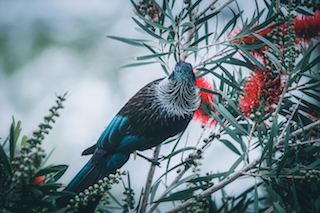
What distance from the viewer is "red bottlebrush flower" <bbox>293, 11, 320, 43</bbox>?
0.72 meters

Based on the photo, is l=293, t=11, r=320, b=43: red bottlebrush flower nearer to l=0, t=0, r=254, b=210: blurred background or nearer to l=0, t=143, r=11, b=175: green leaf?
l=0, t=0, r=254, b=210: blurred background

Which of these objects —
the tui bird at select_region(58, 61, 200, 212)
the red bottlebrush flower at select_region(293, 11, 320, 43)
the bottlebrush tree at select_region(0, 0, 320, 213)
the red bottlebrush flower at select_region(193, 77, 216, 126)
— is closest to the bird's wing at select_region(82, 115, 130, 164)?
the tui bird at select_region(58, 61, 200, 212)

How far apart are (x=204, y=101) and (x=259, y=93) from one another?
15cm

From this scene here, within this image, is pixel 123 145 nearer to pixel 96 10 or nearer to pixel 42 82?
pixel 42 82

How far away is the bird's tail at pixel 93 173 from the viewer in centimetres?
63

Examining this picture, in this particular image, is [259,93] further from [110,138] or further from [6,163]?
[6,163]

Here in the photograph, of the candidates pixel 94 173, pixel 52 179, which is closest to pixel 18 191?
pixel 52 179

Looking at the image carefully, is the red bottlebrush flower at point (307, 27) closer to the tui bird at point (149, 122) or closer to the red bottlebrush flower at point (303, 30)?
the red bottlebrush flower at point (303, 30)

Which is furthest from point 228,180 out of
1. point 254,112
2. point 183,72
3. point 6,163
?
point 6,163

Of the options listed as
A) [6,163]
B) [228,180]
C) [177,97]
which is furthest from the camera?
[177,97]

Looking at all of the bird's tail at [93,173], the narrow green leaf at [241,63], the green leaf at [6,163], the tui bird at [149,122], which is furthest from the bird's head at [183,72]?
the green leaf at [6,163]

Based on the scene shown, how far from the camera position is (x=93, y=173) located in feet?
2.09

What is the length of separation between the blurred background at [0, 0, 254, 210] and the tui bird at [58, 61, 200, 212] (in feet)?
0.19

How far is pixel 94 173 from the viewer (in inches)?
25.1
